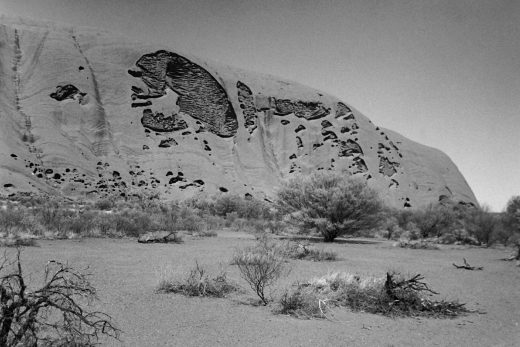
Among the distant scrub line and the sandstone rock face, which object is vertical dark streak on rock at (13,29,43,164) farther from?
the distant scrub line

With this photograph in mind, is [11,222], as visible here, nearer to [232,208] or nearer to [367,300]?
[367,300]

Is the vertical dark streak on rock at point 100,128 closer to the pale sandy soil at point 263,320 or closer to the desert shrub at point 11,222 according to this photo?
the desert shrub at point 11,222

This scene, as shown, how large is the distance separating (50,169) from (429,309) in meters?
40.9

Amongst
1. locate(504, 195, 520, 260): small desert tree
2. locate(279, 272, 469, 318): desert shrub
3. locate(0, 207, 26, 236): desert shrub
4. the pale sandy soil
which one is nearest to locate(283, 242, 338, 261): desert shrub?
the pale sandy soil

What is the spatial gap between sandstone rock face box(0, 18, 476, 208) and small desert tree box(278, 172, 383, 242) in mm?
15818

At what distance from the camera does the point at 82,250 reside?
37.1 ft

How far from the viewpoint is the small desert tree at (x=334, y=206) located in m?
18.3

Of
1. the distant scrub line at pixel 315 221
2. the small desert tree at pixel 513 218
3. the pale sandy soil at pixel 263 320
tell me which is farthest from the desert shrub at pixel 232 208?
the pale sandy soil at pixel 263 320

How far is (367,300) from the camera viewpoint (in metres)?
6.27

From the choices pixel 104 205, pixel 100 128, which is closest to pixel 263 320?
pixel 104 205

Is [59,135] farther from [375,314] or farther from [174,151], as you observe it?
[375,314]

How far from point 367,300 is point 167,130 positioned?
1993 inches

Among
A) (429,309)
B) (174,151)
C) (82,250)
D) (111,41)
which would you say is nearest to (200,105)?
(174,151)

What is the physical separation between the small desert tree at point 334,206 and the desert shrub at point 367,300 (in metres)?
11.1
